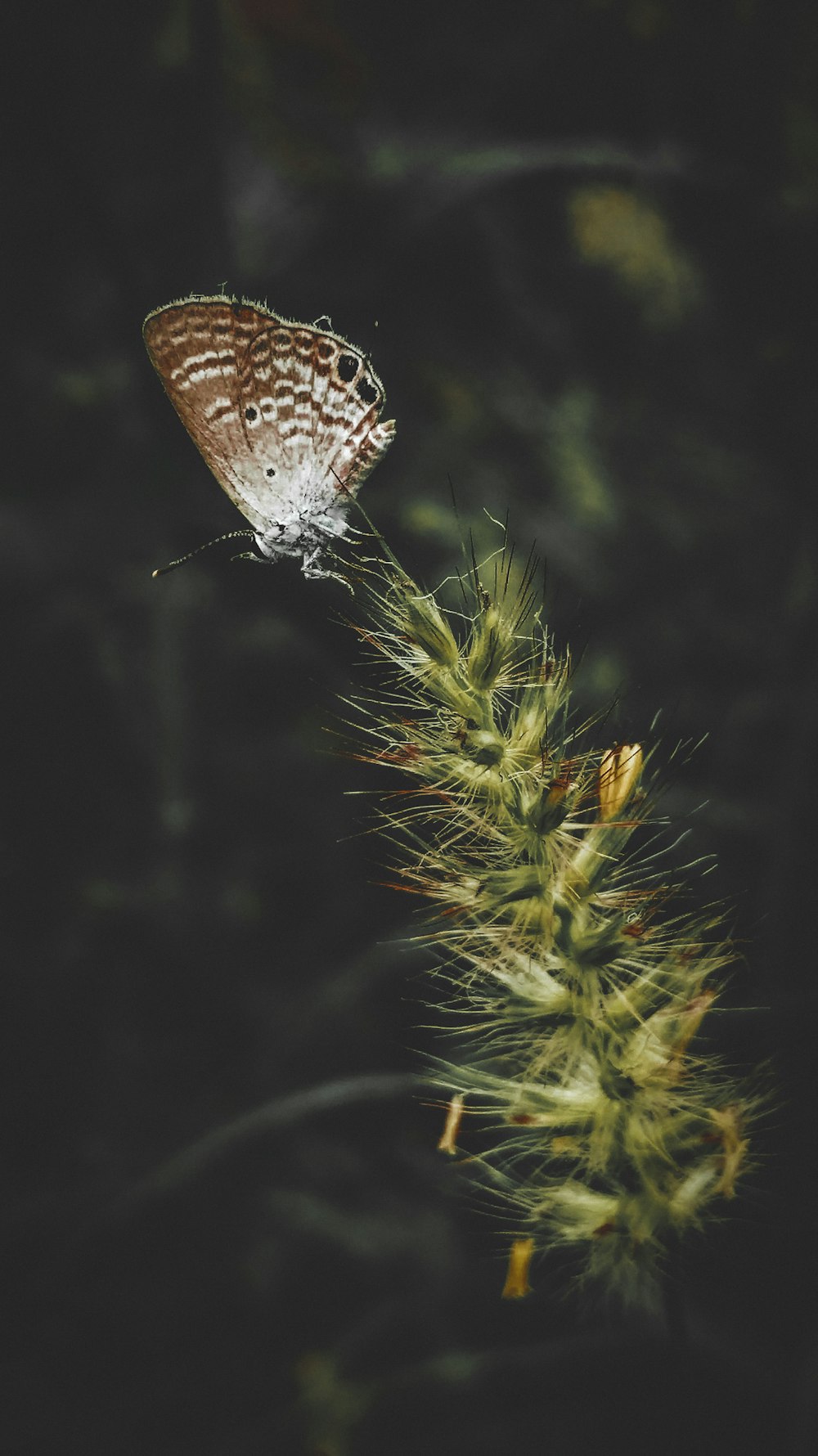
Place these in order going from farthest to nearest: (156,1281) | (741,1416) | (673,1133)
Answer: (156,1281) < (741,1416) < (673,1133)

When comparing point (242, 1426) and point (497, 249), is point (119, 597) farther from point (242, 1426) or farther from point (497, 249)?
point (242, 1426)

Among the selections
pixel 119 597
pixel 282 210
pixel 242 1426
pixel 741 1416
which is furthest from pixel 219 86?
pixel 242 1426

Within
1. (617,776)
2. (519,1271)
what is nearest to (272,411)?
(617,776)

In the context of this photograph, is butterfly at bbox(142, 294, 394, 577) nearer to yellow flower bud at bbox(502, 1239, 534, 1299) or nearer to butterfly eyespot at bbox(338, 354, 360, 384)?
butterfly eyespot at bbox(338, 354, 360, 384)

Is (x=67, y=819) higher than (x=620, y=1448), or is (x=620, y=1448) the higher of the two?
(x=67, y=819)

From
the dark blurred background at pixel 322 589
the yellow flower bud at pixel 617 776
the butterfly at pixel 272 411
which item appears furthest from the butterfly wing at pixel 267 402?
the dark blurred background at pixel 322 589

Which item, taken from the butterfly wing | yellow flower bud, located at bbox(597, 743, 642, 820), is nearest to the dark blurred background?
the butterfly wing

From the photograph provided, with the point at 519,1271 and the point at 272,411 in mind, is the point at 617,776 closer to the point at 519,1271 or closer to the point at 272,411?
the point at 519,1271
